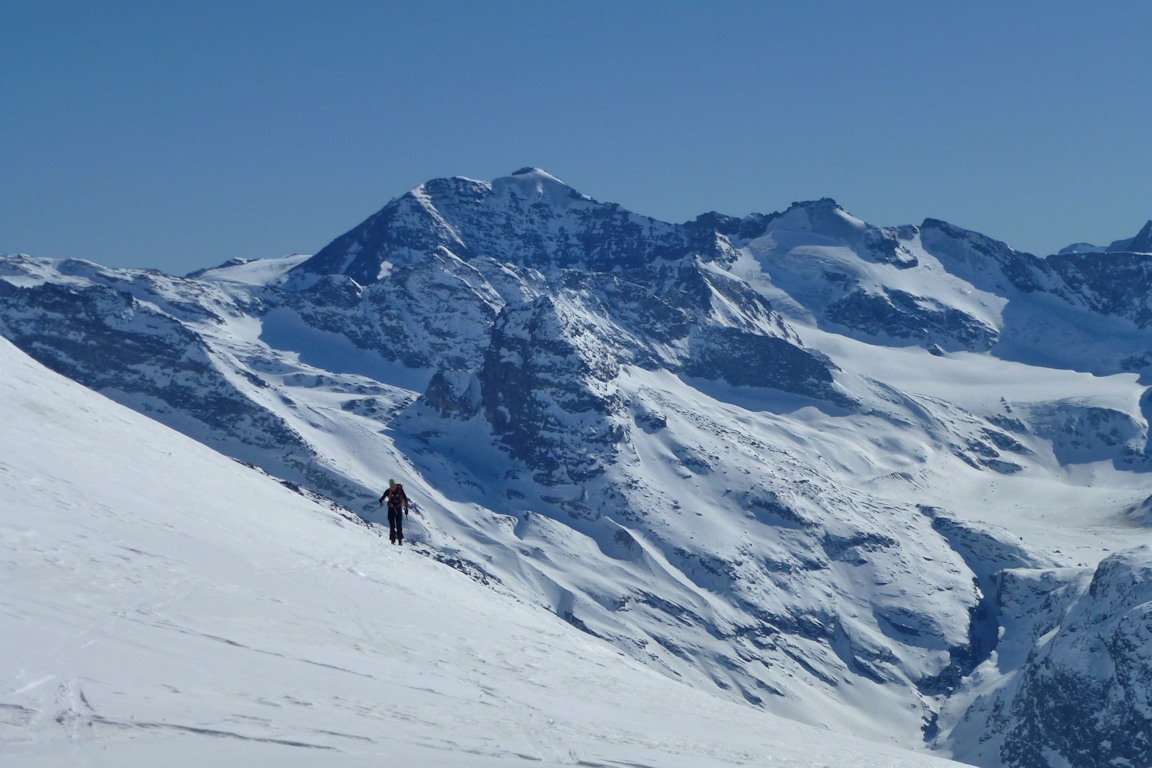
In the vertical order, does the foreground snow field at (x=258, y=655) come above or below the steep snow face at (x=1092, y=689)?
below

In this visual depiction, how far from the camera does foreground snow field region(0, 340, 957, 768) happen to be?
18531 mm

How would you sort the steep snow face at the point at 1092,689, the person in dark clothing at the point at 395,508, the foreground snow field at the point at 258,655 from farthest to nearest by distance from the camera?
1. the steep snow face at the point at 1092,689
2. the person in dark clothing at the point at 395,508
3. the foreground snow field at the point at 258,655

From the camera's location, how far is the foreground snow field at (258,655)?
60.8 feet

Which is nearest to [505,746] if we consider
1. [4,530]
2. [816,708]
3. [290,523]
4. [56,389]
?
[4,530]

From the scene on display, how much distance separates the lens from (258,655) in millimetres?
22688

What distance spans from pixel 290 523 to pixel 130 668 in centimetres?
2003

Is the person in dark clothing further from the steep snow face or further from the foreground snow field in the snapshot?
the steep snow face

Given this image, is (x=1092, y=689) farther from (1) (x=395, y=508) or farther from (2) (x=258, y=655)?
(2) (x=258, y=655)

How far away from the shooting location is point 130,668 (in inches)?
786

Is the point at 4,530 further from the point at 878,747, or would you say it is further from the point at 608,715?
the point at 878,747

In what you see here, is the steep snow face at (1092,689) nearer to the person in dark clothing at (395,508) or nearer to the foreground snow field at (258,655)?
the person in dark clothing at (395,508)

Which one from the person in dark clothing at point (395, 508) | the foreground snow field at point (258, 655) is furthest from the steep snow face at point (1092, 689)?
the foreground snow field at point (258, 655)

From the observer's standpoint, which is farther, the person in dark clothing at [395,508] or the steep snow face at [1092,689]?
the steep snow face at [1092,689]

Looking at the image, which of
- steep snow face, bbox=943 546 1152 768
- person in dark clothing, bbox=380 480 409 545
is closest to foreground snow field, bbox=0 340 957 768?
person in dark clothing, bbox=380 480 409 545
